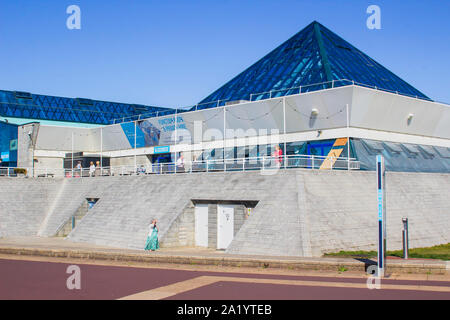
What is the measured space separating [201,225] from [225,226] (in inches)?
59.7

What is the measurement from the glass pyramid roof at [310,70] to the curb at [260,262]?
56.6 ft

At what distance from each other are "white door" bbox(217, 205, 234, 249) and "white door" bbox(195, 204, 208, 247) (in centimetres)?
81

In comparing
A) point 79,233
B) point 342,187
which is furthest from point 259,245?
point 79,233

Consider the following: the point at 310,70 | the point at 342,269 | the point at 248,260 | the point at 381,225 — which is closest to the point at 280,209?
the point at 248,260

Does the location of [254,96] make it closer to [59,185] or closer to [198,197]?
[198,197]

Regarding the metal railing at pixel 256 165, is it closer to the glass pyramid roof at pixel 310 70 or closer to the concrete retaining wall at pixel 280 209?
the concrete retaining wall at pixel 280 209

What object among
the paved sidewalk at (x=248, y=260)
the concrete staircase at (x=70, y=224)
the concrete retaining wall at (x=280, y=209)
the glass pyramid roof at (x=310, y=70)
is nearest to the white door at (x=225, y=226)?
the concrete retaining wall at (x=280, y=209)

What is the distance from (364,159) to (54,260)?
55.1 ft

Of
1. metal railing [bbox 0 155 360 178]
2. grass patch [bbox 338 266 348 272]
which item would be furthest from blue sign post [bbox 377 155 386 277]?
metal railing [bbox 0 155 360 178]

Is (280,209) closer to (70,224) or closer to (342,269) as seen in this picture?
(342,269)

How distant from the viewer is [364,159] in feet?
83.8

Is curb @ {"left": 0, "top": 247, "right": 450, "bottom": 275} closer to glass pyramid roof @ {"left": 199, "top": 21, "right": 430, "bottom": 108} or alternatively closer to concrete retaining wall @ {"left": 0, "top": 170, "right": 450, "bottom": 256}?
concrete retaining wall @ {"left": 0, "top": 170, "right": 450, "bottom": 256}

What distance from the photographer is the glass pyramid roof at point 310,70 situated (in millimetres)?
31578

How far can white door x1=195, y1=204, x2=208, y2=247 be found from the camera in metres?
22.3
